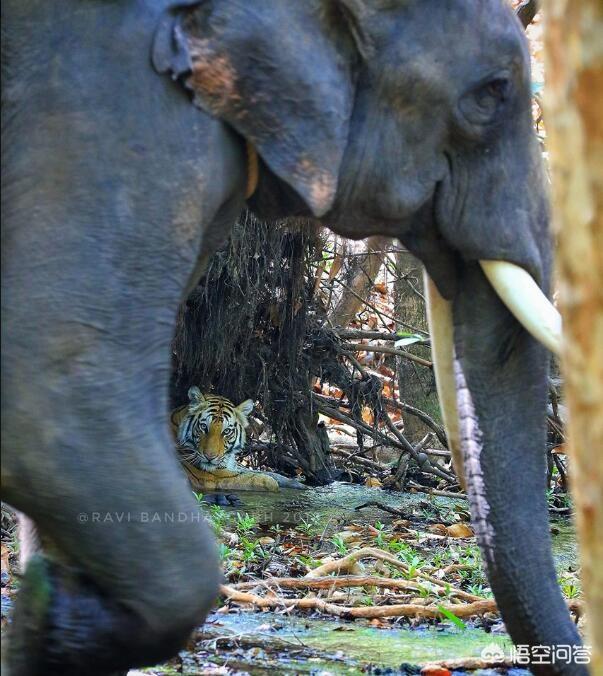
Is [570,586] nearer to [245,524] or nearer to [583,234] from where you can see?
[245,524]

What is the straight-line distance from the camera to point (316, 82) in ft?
10.3

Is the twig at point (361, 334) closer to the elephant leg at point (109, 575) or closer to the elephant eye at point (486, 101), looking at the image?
the elephant eye at point (486, 101)

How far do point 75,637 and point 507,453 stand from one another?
1.45 m

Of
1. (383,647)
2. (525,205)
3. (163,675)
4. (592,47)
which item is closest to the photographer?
(592,47)

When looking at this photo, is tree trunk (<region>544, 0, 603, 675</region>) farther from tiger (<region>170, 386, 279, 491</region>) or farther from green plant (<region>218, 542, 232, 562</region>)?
tiger (<region>170, 386, 279, 491</region>)

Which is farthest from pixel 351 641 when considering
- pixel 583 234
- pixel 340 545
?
pixel 583 234

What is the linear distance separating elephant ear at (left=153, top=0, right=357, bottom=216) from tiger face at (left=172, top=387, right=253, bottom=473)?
579 centimetres

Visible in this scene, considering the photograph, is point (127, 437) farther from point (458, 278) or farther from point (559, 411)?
point (559, 411)

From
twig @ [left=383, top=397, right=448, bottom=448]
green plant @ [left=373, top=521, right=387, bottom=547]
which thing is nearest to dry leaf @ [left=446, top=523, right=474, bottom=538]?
green plant @ [left=373, top=521, right=387, bottom=547]

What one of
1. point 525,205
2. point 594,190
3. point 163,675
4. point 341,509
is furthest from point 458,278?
point 341,509

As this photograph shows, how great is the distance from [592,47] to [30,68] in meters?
1.71

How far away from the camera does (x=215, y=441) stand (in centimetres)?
905

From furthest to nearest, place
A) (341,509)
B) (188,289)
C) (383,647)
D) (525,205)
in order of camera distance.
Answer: (341,509) → (383,647) → (525,205) → (188,289)

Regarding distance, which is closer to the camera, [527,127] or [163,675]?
[527,127]
